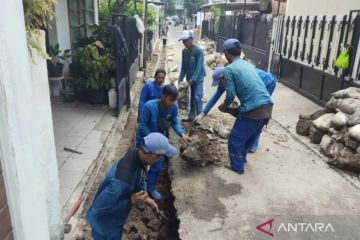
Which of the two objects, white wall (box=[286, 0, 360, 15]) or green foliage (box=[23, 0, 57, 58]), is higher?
white wall (box=[286, 0, 360, 15])

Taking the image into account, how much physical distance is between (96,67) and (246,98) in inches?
142

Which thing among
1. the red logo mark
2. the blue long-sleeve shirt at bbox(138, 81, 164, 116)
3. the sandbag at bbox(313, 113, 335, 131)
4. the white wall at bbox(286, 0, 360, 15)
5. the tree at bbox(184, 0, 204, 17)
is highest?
the tree at bbox(184, 0, 204, 17)

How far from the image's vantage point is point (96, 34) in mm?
7703

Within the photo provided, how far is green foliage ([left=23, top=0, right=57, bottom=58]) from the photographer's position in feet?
7.27

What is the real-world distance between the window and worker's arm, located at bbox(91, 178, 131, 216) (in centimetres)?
652

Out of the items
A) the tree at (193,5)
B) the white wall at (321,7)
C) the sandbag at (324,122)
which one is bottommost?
the sandbag at (324,122)

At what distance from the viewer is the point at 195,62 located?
21.1 feet

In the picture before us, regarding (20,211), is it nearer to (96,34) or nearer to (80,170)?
(80,170)

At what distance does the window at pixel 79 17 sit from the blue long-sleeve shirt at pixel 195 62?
330 centimetres

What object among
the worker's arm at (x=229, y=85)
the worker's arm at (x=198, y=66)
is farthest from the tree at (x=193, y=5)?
the worker's arm at (x=229, y=85)

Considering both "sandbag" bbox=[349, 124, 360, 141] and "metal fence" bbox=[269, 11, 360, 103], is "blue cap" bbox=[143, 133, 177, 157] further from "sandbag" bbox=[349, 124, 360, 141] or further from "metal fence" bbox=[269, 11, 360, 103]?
"metal fence" bbox=[269, 11, 360, 103]

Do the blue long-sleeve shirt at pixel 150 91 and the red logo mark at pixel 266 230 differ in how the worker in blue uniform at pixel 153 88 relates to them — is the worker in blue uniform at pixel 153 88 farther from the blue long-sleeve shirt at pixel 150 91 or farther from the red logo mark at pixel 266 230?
the red logo mark at pixel 266 230

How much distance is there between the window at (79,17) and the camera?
8227mm

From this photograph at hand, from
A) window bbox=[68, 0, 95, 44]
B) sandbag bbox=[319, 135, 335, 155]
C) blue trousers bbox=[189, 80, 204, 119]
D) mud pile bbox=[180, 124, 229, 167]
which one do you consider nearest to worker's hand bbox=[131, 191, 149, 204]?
mud pile bbox=[180, 124, 229, 167]
